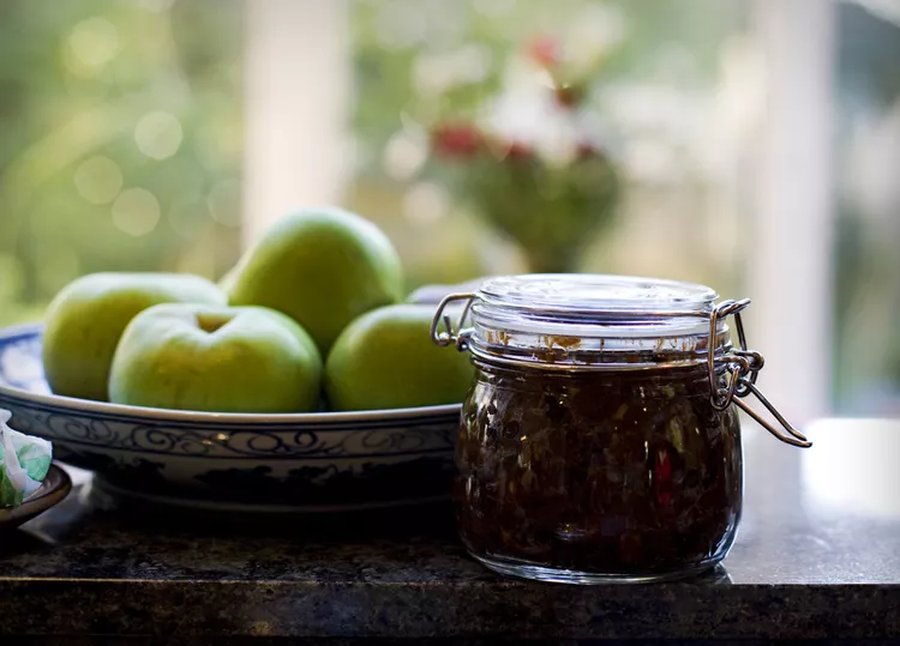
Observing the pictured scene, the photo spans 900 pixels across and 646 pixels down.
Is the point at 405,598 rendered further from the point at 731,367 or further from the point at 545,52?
the point at 545,52

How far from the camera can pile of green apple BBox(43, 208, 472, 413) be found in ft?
2.33

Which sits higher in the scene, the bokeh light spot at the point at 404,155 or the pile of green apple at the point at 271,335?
the bokeh light spot at the point at 404,155

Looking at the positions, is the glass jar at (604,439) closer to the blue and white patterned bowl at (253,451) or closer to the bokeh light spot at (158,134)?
the blue and white patterned bowl at (253,451)

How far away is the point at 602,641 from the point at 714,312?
18 centimetres

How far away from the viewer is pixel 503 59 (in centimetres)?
204

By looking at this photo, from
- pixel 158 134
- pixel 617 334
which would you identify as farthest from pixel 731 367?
pixel 158 134

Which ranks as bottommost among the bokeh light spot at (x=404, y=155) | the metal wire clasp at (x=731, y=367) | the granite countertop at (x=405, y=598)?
the granite countertop at (x=405, y=598)

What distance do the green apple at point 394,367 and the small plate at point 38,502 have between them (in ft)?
0.56

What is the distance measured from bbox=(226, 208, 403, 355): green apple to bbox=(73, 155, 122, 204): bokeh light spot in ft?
4.36

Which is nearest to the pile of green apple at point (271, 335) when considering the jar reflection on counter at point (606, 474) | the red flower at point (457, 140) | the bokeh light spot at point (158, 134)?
the jar reflection on counter at point (606, 474)

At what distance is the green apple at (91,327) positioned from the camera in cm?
79

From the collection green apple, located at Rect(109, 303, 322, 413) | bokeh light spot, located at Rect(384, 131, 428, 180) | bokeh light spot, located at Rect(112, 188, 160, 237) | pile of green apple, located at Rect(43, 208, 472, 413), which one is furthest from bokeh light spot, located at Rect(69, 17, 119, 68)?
green apple, located at Rect(109, 303, 322, 413)

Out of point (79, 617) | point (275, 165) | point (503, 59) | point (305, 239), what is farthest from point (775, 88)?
point (79, 617)

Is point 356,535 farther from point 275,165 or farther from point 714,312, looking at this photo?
point 275,165
